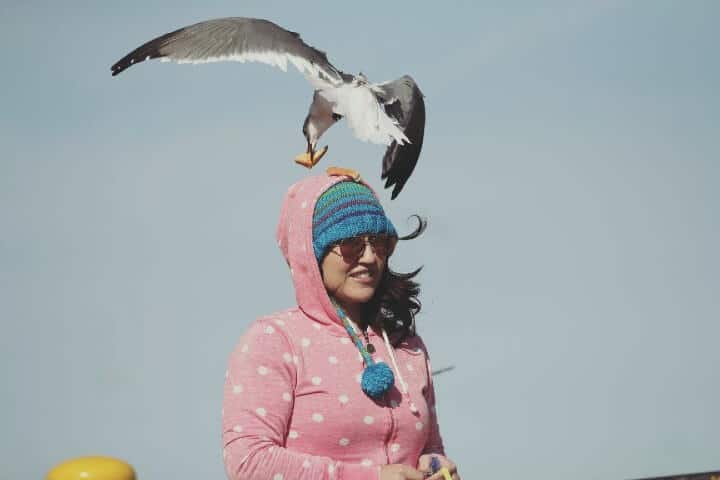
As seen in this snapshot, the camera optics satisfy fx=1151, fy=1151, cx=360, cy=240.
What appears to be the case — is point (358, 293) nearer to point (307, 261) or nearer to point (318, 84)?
point (307, 261)

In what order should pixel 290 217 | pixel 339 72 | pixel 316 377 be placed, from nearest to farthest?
pixel 316 377, pixel 290 217, pixel 339 72

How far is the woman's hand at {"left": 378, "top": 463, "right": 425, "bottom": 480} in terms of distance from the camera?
2.84 m

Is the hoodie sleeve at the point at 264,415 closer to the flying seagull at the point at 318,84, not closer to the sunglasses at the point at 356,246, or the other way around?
the sunglasses at the point at 356,246

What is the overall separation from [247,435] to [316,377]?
25cm

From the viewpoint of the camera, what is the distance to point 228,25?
3857mm

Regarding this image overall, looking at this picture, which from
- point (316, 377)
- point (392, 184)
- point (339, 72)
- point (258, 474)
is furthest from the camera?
point (339, 72)

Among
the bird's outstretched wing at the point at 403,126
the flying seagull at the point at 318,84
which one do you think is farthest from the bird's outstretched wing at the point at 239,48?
the bird's outstretched wing at the point at 403,126

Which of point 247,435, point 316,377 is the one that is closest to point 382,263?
point 316,377

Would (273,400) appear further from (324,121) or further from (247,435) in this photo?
(324,121)

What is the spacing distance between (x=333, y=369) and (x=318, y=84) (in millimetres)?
1101

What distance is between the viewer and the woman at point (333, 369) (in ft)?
9.34

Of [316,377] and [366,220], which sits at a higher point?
[366,220]

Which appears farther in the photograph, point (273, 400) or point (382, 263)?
point (382, 263)

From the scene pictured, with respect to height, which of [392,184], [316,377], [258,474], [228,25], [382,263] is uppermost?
[228,25]
